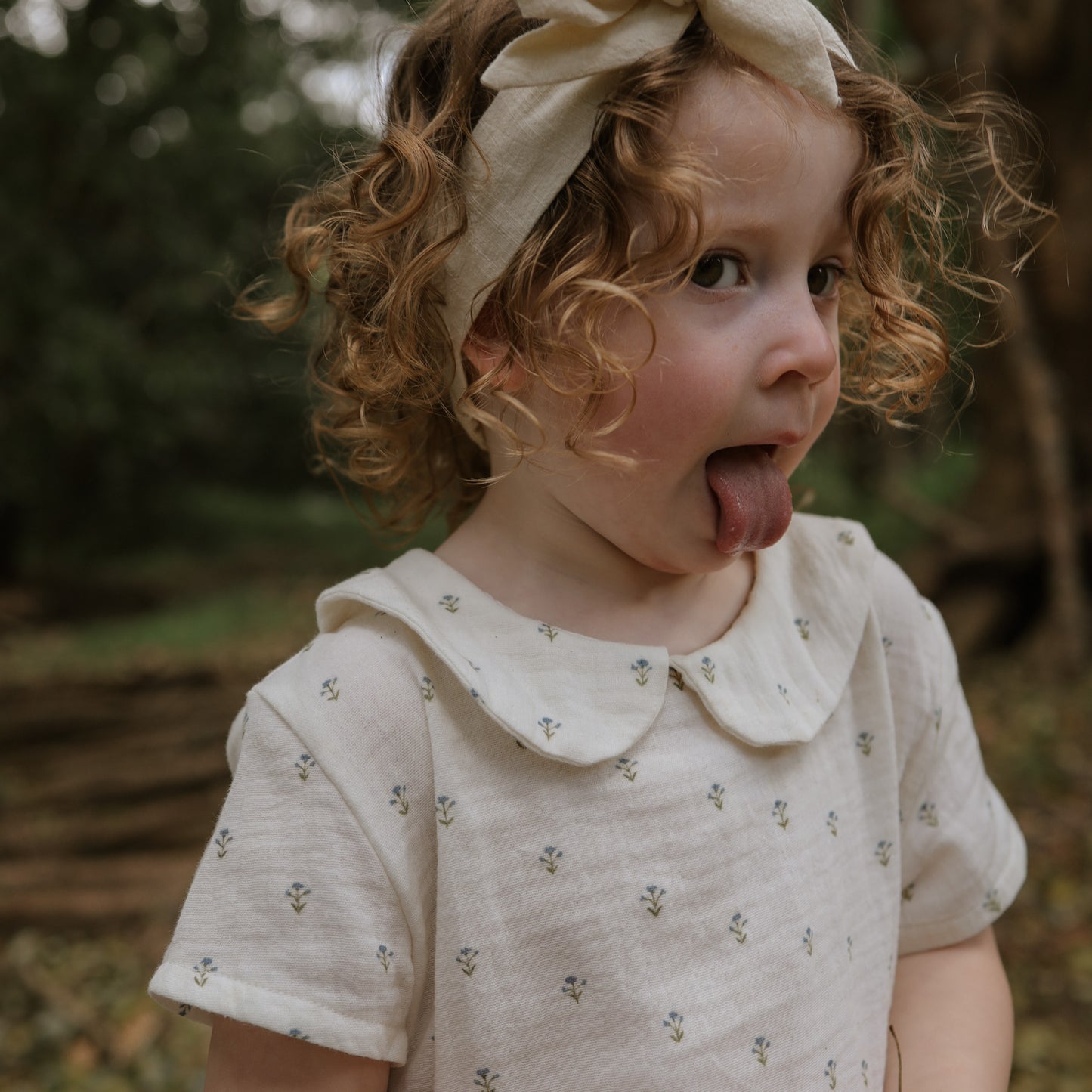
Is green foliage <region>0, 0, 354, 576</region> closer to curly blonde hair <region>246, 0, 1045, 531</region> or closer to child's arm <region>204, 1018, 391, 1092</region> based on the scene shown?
curly blonde hair <region>246, 0, 1045, 531</region>

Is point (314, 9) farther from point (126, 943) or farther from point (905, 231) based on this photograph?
point (905, 231)

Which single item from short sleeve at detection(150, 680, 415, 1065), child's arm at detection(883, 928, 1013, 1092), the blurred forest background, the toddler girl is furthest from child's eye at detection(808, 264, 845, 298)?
the blurred forest background

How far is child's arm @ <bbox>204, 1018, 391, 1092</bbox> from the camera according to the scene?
2.54 feet

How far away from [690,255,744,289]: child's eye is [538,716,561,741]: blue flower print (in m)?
0.32

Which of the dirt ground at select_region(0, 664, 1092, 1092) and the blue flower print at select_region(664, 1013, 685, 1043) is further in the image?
the dirt ground at select_region(0, 664, 1092, 1092)

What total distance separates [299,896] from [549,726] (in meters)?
0.20

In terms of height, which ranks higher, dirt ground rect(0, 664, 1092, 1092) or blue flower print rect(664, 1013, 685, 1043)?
blue flower print rect(664, 1013, 685, 1043)

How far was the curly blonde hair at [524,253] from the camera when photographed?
78 cm

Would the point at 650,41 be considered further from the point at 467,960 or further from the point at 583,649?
the point at 467,960

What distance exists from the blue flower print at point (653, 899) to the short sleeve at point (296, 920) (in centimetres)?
17

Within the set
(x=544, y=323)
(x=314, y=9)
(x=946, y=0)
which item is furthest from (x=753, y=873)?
(x=314, y=9)

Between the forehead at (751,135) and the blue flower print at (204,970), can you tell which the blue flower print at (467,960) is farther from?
the forehead at (751,135)

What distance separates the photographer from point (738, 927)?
83 cm

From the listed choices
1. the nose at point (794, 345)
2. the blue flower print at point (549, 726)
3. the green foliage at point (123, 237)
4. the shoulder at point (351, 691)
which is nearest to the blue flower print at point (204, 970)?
the shoulder at point (351, 691)
